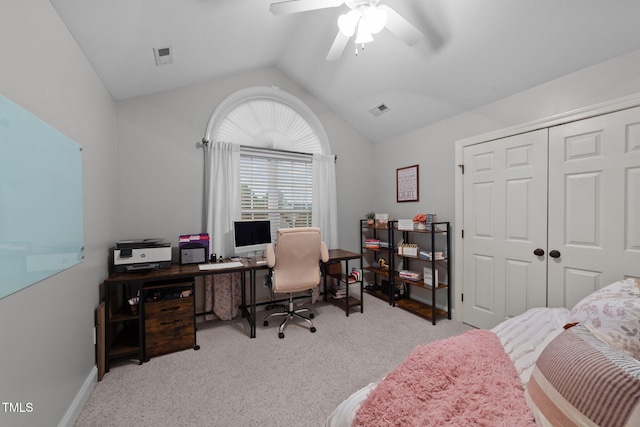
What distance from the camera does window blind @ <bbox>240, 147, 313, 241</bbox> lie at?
339cm

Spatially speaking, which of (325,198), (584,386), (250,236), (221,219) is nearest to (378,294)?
(325,198)

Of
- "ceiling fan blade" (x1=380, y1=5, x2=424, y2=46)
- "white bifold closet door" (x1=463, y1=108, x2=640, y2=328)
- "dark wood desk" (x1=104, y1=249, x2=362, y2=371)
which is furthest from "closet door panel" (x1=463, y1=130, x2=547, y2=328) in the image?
"dark wood desk" (x1=104, y1=249, x2=362, y2=371)


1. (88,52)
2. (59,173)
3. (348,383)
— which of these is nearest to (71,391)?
(59,173)

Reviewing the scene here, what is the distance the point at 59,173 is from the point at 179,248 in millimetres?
1518

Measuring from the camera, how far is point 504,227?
258cm

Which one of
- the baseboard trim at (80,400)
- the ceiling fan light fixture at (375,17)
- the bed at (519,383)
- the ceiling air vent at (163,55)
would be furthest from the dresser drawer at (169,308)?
the ceiling fan light fixture at (375,17)

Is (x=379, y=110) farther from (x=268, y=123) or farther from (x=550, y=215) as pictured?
(x=550, y=215)

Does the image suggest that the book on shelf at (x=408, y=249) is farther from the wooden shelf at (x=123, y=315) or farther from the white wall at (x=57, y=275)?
the white wall at (x=57, y=275)

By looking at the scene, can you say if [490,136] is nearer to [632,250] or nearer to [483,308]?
[632,250]

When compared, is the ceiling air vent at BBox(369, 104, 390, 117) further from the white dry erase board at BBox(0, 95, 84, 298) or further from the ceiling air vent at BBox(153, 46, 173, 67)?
the white dry erase board at BBox(0, 95, 84, 298)

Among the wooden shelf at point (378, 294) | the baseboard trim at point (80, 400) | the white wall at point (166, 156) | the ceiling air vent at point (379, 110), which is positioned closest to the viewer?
the baseboard trim at point (80, 400)

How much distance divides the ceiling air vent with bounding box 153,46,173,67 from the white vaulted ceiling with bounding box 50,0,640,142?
5 centimetres

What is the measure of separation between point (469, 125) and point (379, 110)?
1155 mm

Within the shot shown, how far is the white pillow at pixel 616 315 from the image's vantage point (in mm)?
1189
